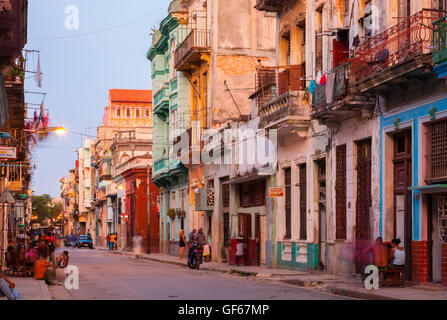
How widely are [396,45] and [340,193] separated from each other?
611 centimetres

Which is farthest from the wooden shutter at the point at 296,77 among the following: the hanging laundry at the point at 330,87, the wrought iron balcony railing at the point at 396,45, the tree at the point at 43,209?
the tree at the point at 43,209

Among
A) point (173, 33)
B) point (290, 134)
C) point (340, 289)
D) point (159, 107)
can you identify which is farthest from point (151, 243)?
point (340, 289)

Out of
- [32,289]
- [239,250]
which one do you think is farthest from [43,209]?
[32,289]

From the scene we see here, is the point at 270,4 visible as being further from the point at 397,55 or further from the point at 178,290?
the point at 178,290

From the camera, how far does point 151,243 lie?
60656mm

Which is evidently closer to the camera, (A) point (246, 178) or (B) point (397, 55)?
(B) point (397, 55)

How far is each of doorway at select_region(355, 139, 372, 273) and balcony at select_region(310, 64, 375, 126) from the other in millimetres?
1117

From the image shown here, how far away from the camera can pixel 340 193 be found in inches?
1014

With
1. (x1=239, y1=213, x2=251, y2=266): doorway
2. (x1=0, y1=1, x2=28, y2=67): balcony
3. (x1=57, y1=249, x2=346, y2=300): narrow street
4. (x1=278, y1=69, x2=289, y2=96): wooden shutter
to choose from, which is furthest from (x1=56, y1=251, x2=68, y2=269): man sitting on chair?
(x1=278, y1=69, x2=289, y2=96): wooden shutter

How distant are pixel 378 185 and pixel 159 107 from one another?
30.0 meters

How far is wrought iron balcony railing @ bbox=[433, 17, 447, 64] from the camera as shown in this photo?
1791 cm

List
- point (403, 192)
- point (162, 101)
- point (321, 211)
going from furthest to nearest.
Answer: point (162, 101)
point (321, 211)
point (403, 192)

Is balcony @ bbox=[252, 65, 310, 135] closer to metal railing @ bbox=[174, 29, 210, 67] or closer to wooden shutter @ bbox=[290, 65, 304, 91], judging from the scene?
wooden shutter @ bbox=[290, 65, 304, 91]
